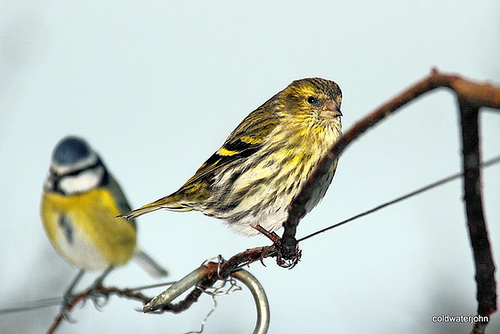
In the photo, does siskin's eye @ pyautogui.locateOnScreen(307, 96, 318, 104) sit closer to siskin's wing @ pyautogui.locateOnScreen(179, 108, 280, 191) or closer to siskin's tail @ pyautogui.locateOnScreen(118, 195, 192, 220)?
siskin's wing @ pyautogui.locateOnScreen(179, 108, 280, 191)

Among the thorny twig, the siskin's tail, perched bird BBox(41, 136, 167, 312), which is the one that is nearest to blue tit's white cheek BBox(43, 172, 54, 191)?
Answer: perched bird BBox(41, 136, 167, 312)

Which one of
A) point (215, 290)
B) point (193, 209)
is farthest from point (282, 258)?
point (193, 209)

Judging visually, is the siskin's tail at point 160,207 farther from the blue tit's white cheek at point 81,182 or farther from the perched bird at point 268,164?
the blue tit's white cheek at point 81,182

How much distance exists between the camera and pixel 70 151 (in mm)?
7535

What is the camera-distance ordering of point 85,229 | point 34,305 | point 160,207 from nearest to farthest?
point 34,305 → point 160,207 → point 85,229

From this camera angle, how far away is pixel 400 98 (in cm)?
186

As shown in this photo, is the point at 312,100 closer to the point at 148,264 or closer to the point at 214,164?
the point at 214,164

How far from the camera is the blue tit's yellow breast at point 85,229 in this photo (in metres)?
7.34

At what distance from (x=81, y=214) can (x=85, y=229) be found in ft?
0.54

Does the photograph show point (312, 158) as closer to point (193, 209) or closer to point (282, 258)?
point (193, 209)

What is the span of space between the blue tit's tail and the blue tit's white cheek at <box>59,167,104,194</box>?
2.89 ft

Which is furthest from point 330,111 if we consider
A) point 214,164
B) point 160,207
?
point 160,207

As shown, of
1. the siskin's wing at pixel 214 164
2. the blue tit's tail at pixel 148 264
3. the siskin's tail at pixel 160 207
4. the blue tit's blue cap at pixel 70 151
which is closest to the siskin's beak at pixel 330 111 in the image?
the siskin's wing at pixel 214 164

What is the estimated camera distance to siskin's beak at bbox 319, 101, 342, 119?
4.93 metres
